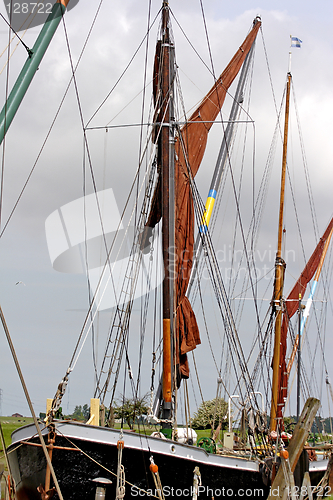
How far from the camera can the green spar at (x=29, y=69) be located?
7012 millimetres

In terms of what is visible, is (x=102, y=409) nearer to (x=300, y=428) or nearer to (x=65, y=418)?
(x=65, y=418)

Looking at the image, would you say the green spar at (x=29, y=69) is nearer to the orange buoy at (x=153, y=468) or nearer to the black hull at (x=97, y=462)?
the black hull at (x=97, y=462)

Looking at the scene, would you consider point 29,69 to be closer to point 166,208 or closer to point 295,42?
point 166,208

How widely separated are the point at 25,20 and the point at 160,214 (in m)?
6.71

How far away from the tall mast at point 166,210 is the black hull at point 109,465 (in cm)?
113

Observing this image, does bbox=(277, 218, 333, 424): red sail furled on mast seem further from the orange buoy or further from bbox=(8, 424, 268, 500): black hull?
the orange buoy

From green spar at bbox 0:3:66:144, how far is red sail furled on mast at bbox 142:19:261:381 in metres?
6.07

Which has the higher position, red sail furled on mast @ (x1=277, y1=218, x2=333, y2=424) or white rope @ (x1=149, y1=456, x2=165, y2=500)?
red sail furled on mast @ (x1=277, y1=218, x2=333, y2=424)

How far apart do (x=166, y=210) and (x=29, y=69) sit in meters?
6.08

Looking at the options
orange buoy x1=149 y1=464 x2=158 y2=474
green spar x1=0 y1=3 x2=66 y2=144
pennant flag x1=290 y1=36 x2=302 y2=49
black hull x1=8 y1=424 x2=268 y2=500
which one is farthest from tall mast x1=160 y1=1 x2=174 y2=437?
pennant flag x1=290 y1=36 x2=302 y2=49

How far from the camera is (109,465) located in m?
9.37

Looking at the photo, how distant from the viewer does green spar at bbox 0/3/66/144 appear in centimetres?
701

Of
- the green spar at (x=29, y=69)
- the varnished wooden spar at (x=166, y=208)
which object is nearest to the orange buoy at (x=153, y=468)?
the varnished wooden spar at (x=166, y=208)

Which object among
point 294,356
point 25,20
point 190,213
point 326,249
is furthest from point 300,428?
point 326,249
